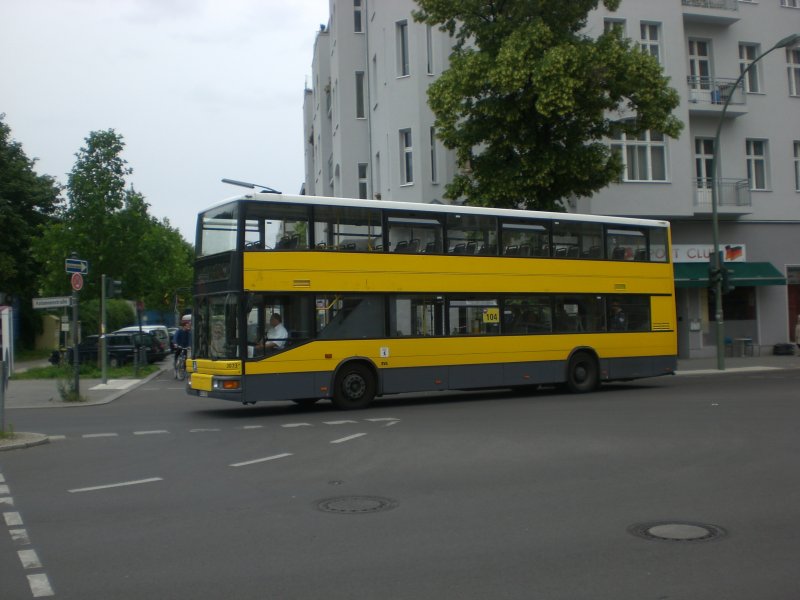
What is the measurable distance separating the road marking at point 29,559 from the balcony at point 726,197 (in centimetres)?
2963

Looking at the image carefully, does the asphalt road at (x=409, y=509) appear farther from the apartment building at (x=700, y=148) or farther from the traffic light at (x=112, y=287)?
the apartment building at (x=700, y=148)

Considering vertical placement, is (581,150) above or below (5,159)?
below

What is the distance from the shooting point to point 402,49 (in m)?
31.8

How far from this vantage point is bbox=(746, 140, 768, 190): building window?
33938mm

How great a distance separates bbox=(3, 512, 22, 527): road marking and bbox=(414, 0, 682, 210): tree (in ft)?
59.6

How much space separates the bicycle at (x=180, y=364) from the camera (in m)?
27.7

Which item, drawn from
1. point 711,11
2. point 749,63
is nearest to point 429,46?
point 711,11

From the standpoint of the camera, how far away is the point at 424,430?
43.5 ft

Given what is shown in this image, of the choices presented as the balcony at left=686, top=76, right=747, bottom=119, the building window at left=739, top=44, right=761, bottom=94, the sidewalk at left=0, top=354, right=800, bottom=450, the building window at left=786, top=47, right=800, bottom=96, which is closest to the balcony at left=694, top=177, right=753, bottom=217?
the balcony at left=686, top=76, right=747, bottom=119

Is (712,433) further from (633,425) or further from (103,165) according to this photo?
(103,165)

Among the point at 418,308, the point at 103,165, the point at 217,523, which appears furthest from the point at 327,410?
the point at 103,165

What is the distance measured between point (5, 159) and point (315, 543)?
47.1 m

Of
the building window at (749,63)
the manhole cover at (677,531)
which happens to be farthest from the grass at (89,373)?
the building window at (749,63)

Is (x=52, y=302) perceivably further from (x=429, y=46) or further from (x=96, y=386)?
(x=429, y=46)
